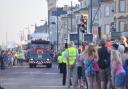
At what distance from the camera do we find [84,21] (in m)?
40.1

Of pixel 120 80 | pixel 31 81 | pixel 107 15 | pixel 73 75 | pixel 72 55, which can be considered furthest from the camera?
pixel 107 15

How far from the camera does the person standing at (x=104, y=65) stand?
21.1 m

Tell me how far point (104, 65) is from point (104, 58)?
237 millimetres

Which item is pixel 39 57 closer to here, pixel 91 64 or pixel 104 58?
pixel 91 64

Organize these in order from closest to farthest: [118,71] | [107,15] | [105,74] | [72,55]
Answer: [118,71] < [105,74] < [72,55] < [107,15]

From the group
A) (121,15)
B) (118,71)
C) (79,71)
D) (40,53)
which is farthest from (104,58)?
(121,15)

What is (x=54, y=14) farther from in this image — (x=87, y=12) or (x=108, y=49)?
(x=108, y=49)

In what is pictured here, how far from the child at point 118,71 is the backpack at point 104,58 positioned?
3529 mm

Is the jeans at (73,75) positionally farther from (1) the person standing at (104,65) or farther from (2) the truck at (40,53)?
(2) the truck at (40,53)

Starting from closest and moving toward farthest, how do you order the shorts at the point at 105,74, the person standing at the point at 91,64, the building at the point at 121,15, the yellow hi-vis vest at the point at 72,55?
the shorts at the point at 105,74 → the person standing at the point at 91,64 → the yellow hi-vis vest at the point at 72,55 → the building at the point at 121,15

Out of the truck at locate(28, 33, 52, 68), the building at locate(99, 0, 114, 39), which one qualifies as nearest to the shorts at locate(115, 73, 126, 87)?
the truck at locate(28, 33, 52, 68)

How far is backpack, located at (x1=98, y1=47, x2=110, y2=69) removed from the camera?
21117 millimetres

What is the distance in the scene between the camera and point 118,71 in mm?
16922

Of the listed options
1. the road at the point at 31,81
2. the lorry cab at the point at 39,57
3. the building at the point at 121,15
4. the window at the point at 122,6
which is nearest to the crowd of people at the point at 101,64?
the road at the point at 31,81
